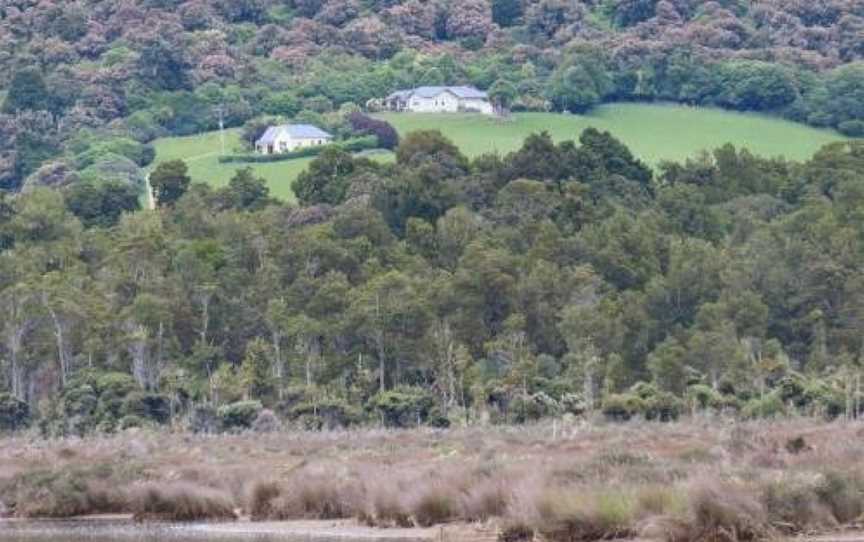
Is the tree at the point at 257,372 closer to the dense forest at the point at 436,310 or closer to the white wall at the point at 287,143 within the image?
the dense forest at the point at 436,310

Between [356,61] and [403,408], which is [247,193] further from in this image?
[356,61]

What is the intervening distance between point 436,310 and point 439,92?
82479 mm

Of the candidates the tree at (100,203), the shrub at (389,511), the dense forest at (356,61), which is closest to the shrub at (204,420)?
the shrub at (389,511)

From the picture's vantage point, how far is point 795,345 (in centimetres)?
8256

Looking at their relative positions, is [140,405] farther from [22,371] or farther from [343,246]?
[343,246]

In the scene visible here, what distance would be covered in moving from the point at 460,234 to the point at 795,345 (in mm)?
17678

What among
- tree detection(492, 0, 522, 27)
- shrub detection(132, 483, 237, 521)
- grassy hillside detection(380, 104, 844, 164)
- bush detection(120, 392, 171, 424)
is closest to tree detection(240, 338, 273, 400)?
bush detection(120, 392, 171, 424)

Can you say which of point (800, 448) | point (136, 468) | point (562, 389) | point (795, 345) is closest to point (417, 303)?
point (562, 389)

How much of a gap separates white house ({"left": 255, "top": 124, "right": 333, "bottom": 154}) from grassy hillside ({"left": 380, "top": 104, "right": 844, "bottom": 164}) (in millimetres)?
5514

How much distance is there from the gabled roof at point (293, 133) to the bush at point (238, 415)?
242ft

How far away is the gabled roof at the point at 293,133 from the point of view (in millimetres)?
144875

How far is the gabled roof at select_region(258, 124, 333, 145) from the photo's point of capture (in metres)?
145

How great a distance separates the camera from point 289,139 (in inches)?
5669

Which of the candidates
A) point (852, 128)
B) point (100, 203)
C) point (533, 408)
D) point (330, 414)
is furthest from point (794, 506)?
point (852, 128)
